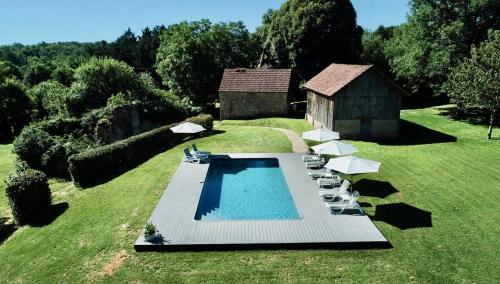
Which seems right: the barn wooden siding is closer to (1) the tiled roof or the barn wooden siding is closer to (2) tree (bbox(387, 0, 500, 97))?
(1) the tiled roof

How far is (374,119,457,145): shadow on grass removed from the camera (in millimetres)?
31609

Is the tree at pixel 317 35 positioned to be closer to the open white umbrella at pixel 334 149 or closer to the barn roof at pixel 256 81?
the barn roof at pixel 256 81

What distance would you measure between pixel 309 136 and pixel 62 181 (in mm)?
17488

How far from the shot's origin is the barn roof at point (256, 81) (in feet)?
141

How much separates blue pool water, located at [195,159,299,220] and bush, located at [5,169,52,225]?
845cm

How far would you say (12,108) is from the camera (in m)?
51.5

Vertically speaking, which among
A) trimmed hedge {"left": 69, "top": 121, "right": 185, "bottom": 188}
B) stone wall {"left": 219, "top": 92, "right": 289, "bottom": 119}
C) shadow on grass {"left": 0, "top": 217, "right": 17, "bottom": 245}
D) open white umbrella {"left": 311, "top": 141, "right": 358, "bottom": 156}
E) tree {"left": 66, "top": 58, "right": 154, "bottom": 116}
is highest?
tree {"left": 66, "top": 58, "right": 154, "bottom": 116}

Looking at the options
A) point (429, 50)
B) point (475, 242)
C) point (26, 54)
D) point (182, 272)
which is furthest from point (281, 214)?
point (26, 54)

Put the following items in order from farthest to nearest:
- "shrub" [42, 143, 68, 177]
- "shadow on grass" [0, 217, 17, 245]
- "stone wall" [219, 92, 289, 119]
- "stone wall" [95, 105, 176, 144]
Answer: "stone wall" [219, 92, 289, 119], "stone wall" [95, 105, 176, 144], "shrub" [42, 143, 68, 177], "shadow on grass" [0, 217, 17, 245]

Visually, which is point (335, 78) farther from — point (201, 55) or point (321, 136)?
point (201, 55)

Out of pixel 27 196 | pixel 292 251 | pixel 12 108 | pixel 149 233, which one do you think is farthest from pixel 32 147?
pixel 12 108

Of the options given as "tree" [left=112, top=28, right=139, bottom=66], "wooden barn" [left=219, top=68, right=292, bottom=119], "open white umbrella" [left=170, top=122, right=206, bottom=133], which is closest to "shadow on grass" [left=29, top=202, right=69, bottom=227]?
"open white umbrella" [left=170, top=122, right=206, bottom=133]

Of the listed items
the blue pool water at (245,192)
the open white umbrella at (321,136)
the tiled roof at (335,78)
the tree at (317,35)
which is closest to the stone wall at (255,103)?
the tiled roof at (335,78)

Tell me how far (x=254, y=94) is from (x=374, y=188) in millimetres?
25433
